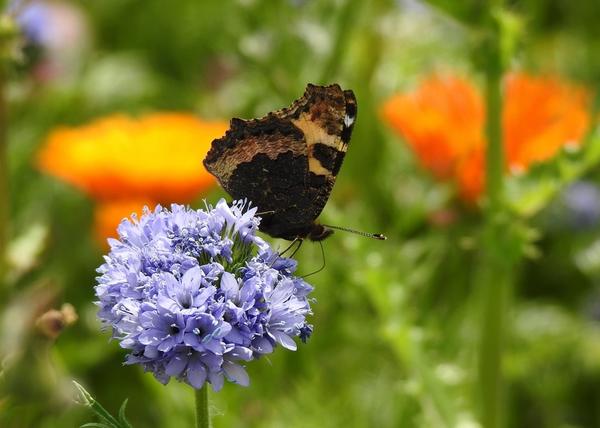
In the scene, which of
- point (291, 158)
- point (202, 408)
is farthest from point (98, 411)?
point (291, 158)

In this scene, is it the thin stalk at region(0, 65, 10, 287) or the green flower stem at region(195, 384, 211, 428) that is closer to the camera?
the green flower stem at region(195, 384, 211, 428)

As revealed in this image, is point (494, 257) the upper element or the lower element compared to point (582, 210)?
lower

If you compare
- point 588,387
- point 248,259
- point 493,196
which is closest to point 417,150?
point 493,196

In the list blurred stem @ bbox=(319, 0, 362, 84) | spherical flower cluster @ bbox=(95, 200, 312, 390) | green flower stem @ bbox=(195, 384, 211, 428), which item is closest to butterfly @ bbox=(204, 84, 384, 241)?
spherical flower cluster @ bbox=(95, 200, 312, 390)

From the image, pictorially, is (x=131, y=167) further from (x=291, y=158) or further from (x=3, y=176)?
(x=291, y=158)

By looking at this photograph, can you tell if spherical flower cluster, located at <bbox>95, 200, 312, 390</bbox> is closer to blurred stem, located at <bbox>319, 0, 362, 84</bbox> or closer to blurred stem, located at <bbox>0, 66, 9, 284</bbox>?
blurred stem, located at <bbox>0, 66, 9, 284</bbox>

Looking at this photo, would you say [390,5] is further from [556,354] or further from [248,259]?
[248,259]
